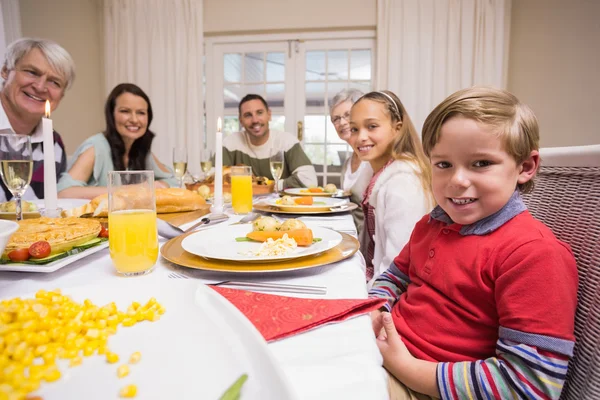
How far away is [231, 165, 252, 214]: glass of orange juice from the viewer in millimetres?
1535

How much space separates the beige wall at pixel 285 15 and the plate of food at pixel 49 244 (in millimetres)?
4372

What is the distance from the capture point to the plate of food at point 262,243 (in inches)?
31.7

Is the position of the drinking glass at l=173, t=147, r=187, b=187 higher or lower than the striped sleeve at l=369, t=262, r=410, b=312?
higher

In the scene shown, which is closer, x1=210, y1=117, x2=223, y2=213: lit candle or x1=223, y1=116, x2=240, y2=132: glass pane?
x1=210, y1=117, x2=223, y2=213: lit candle

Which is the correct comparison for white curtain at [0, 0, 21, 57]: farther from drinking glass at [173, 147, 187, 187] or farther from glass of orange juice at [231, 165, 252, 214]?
glass of orange juice at [231, 165, 252, 214]

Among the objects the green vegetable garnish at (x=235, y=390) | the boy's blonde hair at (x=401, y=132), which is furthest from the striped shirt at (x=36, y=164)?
the green vegetable garnish at (x=235, y=390)

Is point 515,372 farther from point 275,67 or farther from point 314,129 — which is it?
point 275,67

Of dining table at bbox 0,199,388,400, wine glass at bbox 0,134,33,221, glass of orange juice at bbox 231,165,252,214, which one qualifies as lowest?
dining table at bbox 0,199,388,400

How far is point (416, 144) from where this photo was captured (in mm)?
1832

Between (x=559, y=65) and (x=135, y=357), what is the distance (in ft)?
16.7

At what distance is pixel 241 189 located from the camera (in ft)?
5.04

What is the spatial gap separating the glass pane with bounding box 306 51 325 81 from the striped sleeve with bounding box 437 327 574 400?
15.0 ft

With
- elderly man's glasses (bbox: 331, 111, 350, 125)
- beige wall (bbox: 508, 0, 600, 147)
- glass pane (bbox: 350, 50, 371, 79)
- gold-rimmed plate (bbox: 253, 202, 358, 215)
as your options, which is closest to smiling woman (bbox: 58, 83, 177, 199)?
gold-rimmed plate (bbox: 253, 202, 358, 215)

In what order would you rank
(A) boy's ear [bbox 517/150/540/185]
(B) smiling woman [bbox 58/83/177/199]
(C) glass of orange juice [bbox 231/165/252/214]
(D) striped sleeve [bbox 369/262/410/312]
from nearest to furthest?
(A) boy's ear [bbox 517/150/540/185] → (D) striped sleeve [bbox 369/262/410/312] → (C) glass of orange juice [bbox 231/165/252/214] → (B) smiling woman [bbox 58/83/177/199]
